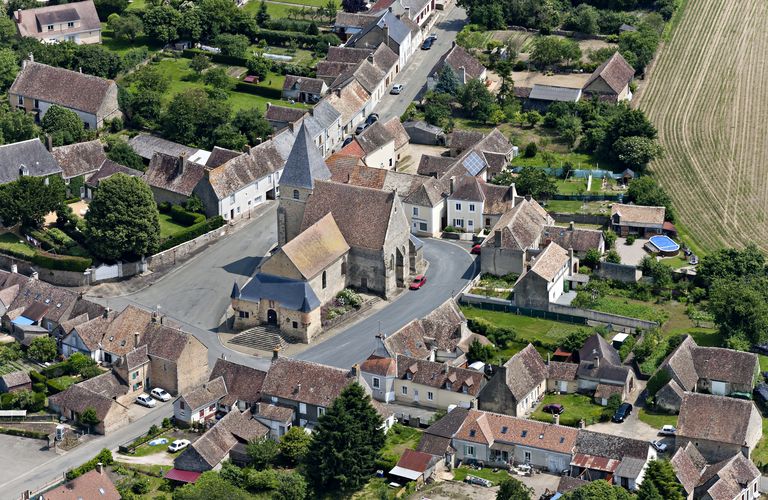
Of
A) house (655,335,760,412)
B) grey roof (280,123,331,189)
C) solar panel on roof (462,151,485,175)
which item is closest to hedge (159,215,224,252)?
grey roof (280,123,331,189)

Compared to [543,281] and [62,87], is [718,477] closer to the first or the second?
[543,281]

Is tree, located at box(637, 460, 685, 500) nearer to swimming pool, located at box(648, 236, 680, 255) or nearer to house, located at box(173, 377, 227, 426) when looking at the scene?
house, located at box(173, 377, 227, 426)

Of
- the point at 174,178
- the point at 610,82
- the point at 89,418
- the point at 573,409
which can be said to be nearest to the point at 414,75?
the point at 610,82

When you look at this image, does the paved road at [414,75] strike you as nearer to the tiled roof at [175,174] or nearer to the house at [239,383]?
the tiled roof at [175,174]


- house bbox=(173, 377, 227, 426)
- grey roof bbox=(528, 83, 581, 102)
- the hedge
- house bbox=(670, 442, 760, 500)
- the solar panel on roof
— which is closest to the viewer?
house bbox=(670, 442, 760, 500)

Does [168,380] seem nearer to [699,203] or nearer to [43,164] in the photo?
[43,164]

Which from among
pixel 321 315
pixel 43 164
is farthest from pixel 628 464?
pixel 43 164
